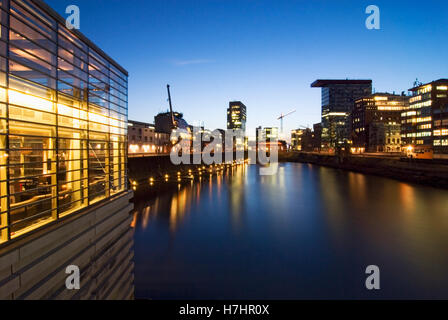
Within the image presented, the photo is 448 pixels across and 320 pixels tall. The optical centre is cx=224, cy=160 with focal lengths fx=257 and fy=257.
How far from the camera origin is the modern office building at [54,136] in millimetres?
3980

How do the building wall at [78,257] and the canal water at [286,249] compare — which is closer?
the building wall at [78,257]

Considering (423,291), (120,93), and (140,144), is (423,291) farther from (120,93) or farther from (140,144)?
(140,144)

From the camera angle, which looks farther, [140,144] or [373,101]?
[373,101]

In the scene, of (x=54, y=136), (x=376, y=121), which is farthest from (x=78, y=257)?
(x=376, y=121)

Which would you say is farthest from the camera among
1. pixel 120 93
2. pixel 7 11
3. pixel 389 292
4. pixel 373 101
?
pixel 373 101

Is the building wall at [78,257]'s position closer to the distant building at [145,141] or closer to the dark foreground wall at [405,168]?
the dark foreground wall at [405,168]

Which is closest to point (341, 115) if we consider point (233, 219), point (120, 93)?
point (233, 219)

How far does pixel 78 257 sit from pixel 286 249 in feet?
39.8

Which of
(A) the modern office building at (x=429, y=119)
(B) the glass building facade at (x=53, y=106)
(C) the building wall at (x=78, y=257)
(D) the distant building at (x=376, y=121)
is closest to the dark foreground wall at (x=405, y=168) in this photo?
(A) the modern office building at (x=429, y=119)

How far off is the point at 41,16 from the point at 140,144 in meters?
63.3

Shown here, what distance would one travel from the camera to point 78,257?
556 cm

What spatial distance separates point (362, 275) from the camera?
12.0 meters

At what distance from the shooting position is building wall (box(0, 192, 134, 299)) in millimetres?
3990

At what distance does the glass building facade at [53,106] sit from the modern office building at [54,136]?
2 cm
